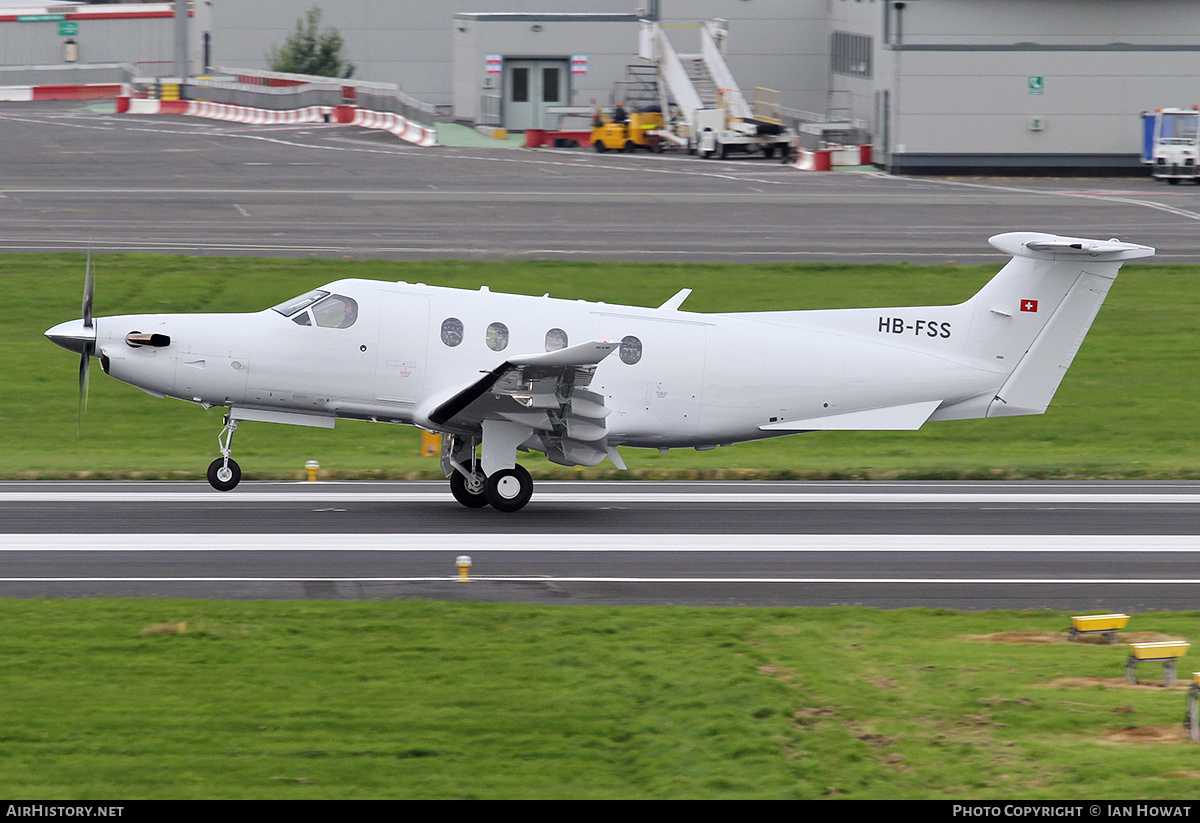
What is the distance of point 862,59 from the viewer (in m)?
61.2

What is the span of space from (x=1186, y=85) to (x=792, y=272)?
28.5m

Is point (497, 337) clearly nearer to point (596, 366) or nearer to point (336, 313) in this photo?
point (596, 366)

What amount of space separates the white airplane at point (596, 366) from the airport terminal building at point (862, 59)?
36472 millimetres

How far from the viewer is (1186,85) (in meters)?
55.1

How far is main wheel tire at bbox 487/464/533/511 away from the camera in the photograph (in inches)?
761

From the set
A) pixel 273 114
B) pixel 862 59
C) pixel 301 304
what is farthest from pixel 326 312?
pixel 273 114

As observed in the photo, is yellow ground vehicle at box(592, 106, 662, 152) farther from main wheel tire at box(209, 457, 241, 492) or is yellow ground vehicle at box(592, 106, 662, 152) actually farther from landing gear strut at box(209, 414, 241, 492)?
main wheel tire at box(209, 457, 241, 492)

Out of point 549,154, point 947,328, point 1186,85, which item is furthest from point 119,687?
point 1186,85

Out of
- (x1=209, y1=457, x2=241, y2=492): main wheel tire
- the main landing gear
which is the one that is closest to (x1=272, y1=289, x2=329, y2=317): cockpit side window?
(x1=209, y1=457, x2=241, y2=492): main wheel tire

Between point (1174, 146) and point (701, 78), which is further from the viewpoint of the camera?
point (701, 78)

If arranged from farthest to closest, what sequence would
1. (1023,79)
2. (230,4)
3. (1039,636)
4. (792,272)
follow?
(230,4) → (1023,79) → (792,272) → (1039,636)

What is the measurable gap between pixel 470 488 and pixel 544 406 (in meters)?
2.06

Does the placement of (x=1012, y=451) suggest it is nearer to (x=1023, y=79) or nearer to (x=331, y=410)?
(x=331, y=410)

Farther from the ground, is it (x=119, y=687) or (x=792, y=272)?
(x=792, y=272)
